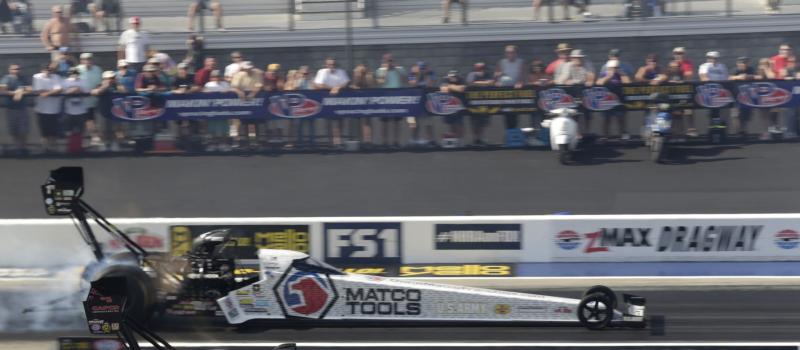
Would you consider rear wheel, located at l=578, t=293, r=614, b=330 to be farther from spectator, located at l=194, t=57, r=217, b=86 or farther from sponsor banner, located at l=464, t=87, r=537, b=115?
Answer: spectator, located at l=194, t=57, r=217, b=86

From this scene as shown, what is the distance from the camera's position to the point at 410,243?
14.6m

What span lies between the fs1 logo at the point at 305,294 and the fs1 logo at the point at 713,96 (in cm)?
992

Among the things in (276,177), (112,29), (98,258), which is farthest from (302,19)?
(98,258)

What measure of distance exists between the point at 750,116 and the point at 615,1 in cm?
435

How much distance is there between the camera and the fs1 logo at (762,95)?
1950cm

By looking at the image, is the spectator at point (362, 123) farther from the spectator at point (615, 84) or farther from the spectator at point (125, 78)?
the spectator at point (615, 84)

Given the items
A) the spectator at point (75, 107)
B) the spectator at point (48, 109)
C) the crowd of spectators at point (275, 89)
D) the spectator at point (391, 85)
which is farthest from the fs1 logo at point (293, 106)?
the spectator at point (48, 109)

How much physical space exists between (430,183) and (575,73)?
3.66 m

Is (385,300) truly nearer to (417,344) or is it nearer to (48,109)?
(417,344)

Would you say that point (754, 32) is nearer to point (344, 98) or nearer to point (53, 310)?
point (344, 98)

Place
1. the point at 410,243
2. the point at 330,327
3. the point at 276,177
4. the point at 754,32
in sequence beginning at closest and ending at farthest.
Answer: the point at 330,327 < the point at 410,243 < the point at 276,177 < the point at 754,32

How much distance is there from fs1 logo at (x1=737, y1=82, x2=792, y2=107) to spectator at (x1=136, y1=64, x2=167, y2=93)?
32.6 ft

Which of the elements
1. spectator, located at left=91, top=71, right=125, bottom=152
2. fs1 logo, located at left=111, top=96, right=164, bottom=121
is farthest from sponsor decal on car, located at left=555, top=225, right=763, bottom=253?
spectator, located at left=91, top=71, right=125, bottom=152

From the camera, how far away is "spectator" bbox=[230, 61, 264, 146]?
19562 millimetres
